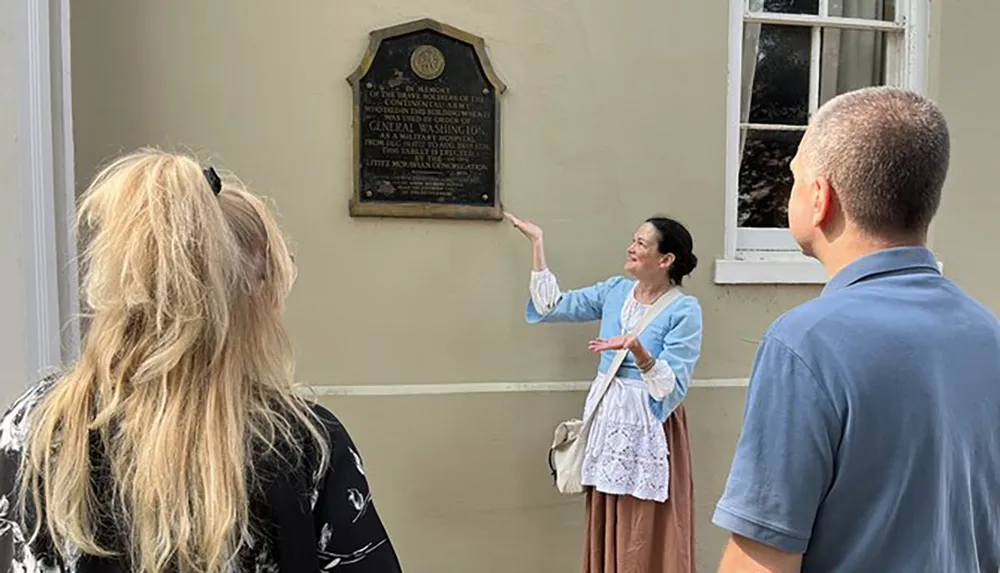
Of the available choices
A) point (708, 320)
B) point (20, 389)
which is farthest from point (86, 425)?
point (708, 320)

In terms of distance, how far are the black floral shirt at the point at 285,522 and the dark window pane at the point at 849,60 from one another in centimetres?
383

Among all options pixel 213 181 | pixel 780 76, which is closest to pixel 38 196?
pixel 213 181

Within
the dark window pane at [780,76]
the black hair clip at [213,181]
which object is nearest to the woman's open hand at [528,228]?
the dark window pane at [780,76]

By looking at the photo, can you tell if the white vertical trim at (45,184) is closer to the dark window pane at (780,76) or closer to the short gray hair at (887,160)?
the short gray hair at (887,160)

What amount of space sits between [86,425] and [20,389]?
1.55 metres

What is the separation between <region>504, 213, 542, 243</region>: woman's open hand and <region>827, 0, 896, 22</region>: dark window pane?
80.2 inches

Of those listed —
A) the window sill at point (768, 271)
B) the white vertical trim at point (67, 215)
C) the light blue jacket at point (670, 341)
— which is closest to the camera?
the white vertical trim at point (67, 215)

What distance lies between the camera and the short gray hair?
130 centimetres

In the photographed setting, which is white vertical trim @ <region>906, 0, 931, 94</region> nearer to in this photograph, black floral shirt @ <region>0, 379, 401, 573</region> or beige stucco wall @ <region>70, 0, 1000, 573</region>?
beige stucco wall @ <region>70, 0, 1000, 573</region>

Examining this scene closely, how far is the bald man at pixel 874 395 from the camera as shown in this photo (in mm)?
1231

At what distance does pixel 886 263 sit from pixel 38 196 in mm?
2339

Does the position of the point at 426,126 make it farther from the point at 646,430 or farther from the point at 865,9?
the point at 865,9

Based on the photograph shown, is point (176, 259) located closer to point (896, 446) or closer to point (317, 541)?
point (317, 541)

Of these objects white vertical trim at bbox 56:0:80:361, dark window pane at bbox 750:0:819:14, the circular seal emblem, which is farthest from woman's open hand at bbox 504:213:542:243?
white vertical trim at bbox 56:0:80:361
